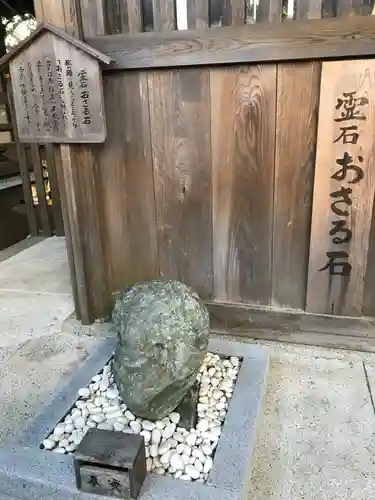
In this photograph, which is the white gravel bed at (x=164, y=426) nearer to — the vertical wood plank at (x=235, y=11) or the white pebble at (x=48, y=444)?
the white pebble at (x=48, y=444)

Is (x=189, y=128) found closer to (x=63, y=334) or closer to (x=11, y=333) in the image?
(x=63, y=334)

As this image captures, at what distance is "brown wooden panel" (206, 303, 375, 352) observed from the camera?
2.22m

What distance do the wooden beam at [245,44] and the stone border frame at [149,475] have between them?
149 centimetres

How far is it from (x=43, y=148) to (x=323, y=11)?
3.36 metres

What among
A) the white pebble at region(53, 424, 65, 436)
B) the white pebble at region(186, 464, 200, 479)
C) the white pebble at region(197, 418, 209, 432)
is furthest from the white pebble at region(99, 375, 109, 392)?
the white pebble at region(186, 464, 200, 479)

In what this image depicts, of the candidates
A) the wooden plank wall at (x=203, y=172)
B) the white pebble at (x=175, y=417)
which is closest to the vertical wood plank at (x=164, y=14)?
the wooden plank wall at (x=203, y=172)

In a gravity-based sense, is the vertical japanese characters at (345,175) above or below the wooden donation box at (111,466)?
above

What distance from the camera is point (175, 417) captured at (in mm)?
1589

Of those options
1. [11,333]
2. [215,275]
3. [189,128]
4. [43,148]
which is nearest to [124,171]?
[189,128]

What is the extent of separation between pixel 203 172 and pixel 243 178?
0.71ft

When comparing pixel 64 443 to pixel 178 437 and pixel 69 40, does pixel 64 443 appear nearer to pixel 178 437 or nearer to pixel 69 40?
pixel 178 437

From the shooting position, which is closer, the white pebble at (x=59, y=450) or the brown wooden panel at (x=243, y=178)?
the white pebble at (x=59, y=450)

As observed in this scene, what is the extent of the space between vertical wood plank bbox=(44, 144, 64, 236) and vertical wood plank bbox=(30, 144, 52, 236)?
0.08 metres

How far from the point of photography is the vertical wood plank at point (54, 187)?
432 cm
